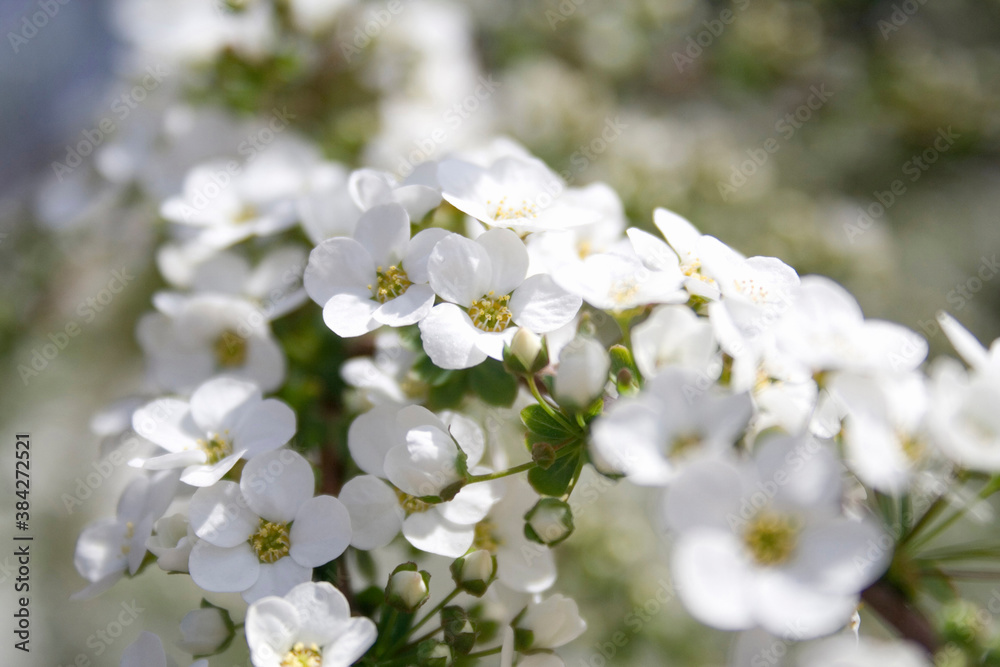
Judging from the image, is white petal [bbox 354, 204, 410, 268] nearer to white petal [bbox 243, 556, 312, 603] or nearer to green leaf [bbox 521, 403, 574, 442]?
green leaf [bbox 521, 403, 574, 442]

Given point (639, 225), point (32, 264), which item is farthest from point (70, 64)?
point (639, 225)

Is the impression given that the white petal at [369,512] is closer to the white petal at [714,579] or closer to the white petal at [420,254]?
the white petal at [420,254]

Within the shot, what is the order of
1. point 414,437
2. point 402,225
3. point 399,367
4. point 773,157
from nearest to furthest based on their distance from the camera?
point 414,437 → point 402,225 → point 399,367 → point 773,157

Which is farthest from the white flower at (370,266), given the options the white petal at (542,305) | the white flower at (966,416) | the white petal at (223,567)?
the white flower at (966,416)

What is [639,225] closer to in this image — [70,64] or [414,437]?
[414,437]

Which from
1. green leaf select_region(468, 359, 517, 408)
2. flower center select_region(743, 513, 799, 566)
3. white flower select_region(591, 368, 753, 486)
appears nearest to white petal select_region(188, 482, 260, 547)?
green leaf select_region(468, 359, 517, 408)
